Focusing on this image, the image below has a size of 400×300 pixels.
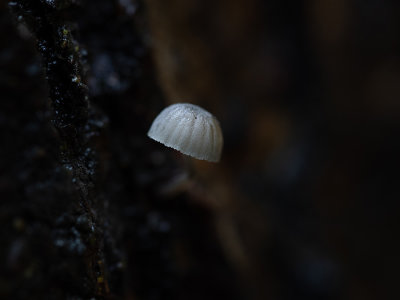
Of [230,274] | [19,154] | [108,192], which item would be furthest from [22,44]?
[230,274]

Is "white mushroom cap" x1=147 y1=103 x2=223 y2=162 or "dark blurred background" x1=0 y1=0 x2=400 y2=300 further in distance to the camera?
"white mushroom cap" x1=147 y1=103 x2=223 y2=162

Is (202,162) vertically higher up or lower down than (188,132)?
lower down

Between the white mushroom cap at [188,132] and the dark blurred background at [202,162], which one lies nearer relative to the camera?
the dark blurred background at [202,162]

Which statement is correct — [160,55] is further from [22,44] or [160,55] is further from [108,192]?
[22,44]
